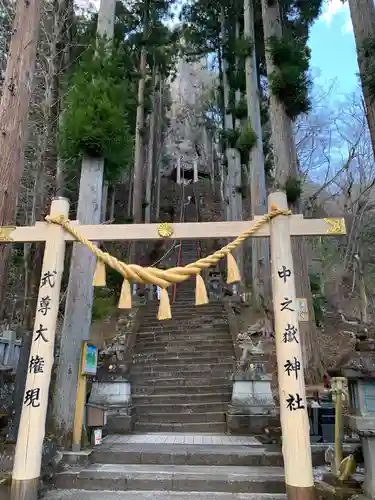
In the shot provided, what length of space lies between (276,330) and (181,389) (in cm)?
564

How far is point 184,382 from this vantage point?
9039 mm

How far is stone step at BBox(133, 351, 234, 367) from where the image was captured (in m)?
9.87

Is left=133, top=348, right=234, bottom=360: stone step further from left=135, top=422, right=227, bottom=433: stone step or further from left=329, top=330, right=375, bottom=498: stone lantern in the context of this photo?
left=329, top=330, right=375, bottom=498: stone lantern

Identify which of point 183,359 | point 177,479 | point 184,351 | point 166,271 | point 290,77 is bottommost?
point 177,479

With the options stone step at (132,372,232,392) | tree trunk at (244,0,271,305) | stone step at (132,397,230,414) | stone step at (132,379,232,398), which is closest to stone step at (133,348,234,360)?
stone step at (132,372,232,392)

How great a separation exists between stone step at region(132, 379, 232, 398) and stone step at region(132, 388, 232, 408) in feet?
0.14

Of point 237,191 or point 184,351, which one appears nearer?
point 184,351

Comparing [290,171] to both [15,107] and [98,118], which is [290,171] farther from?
[15,107]

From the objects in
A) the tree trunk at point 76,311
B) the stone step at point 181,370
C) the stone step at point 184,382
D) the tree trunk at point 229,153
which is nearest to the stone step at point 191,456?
the tree trunk at point 76,311

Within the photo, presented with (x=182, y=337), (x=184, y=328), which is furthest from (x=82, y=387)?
(x=184, y=328)

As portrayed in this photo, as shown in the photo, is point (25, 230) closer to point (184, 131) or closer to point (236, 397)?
point (236, 397)

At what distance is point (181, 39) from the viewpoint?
21.2 metres

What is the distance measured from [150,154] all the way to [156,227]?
17188 millimetres

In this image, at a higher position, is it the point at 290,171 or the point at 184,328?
the point at 290,171
